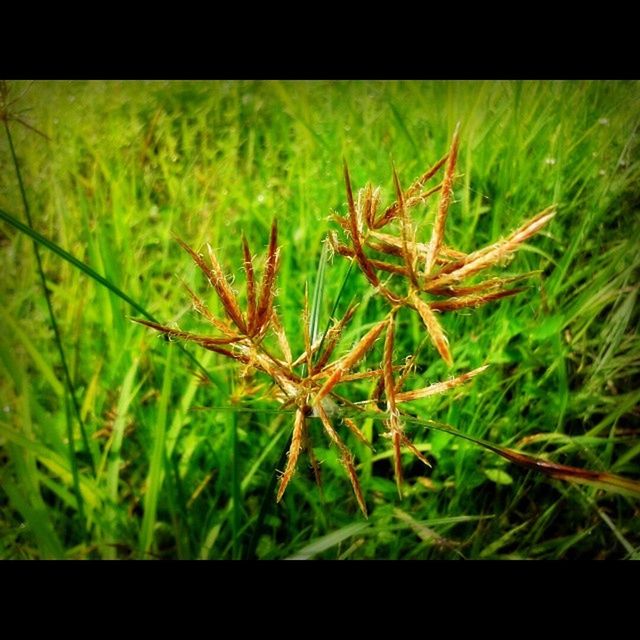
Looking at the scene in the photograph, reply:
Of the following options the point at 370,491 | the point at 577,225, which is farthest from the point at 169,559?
the point at 577,225

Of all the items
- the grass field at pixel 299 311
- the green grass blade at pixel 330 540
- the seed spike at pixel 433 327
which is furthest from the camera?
the grass field at pixel 299 311

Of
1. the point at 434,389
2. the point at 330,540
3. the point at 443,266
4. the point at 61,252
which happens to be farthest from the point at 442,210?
the point at 330,540

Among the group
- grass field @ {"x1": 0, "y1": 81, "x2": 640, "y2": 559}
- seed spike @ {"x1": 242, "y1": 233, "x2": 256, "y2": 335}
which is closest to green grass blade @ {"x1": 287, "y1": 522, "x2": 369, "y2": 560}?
grass field @ {"x1": 0, "y1": 81, "x2": 640, "y2": 559}

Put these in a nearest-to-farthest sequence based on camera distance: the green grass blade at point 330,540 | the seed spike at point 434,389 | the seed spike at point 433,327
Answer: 1. the seed spike at point 433,327
2. the seed spike at point 434,389
3. the green grass blade at point 330,540

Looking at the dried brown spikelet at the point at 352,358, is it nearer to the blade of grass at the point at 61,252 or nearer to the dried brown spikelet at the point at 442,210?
the dried brown spikelet at the point at 442,210

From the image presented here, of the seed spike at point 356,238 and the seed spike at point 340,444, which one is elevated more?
the seed spike at point 356,238

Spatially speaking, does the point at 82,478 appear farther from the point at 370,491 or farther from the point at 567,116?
the point at 567,116

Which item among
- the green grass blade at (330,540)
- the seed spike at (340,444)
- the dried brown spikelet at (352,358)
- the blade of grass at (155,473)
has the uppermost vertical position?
the dried brown spikelet at (352,358)

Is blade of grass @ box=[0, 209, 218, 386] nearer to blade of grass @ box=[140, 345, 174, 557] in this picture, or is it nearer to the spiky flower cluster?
the spiky flower cluster

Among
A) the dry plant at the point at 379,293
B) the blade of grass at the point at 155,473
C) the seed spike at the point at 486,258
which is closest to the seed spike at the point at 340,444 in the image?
the dry plant at the point at 379,293
